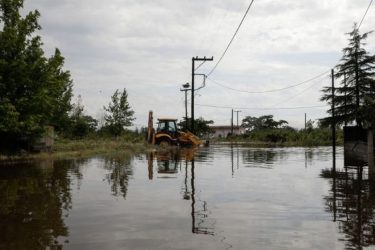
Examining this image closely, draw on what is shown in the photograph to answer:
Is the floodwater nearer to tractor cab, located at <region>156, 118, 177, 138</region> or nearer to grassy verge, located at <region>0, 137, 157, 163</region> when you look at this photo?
grassy verge, located at <region>0, 137, 157, 163</region>

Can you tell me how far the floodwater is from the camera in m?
7.30

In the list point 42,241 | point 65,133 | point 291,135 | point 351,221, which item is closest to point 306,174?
point 351,221

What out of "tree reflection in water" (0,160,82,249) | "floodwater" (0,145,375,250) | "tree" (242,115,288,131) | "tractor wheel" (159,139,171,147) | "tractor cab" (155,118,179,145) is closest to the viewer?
"tree reflection in water" (0,160,82,249)

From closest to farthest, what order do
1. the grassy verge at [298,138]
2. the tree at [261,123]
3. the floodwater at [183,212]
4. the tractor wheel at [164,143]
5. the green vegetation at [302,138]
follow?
the floodwater at [183,212] → the tractor wheel at [164,143] → the grassy verge at [298,138] → the green vegetation at [302,138] → the tree at [261,123]

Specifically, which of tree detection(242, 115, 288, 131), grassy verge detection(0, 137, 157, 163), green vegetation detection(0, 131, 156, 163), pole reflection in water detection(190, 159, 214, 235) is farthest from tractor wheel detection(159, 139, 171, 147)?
tree detection(242, 115, 288, 131)

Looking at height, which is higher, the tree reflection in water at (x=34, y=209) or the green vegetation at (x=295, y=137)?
the green vegetation at (x=295, y=137)

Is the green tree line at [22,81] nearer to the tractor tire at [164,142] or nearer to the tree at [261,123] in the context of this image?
the tractor tire at [164,142]

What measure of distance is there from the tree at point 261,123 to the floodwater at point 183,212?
107 m

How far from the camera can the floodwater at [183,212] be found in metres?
7.30

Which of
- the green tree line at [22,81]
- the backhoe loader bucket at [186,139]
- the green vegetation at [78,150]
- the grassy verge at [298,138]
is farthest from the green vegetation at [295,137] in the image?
the green tree line at [22,81]

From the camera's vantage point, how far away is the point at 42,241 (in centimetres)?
→ 705

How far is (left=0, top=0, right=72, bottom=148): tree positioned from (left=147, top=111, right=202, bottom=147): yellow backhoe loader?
1753cm

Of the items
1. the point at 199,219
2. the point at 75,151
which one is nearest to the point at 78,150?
the point at 75,151

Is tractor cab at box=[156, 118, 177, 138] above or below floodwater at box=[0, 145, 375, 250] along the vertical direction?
above
